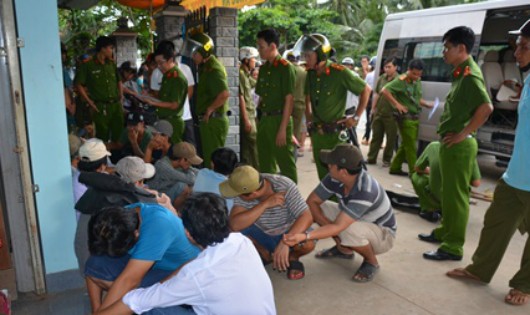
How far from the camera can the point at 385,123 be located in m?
6.79

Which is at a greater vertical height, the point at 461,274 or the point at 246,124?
the point at 246,124

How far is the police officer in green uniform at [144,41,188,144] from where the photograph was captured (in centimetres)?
515

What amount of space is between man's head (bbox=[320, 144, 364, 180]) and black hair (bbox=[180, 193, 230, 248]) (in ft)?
4.13

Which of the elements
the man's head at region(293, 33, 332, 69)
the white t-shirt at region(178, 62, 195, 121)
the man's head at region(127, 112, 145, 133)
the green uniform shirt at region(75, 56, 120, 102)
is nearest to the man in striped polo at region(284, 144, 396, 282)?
the man's head at region(293, 33, 332, 69)

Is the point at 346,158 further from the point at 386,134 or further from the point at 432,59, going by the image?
the point at 432,59

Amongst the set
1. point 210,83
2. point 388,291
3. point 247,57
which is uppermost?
point 247,57

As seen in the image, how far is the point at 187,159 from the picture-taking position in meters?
3.70

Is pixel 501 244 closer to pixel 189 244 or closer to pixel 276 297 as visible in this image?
pixel 276 297

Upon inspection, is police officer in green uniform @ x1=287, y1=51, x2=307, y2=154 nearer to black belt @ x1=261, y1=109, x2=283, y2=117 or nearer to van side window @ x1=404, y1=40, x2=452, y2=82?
van side window @ x1=404, y1=40, x2=452, y2=82

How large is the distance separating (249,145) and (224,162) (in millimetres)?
2879

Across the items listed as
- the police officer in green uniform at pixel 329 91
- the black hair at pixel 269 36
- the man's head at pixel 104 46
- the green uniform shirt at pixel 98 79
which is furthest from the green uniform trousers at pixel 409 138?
the man's head at pixel 104 46

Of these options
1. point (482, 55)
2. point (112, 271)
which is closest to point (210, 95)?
point (112, 271)

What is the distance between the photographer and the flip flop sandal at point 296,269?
3.38 meters

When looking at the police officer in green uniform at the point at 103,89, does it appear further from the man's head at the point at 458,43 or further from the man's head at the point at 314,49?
the man's head at the point at 458,43
